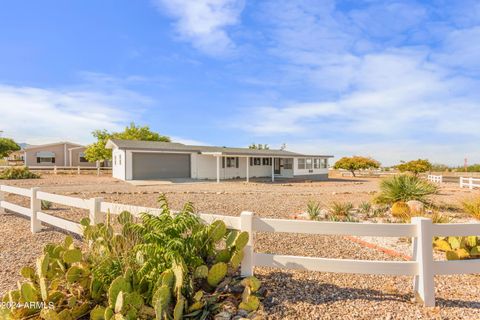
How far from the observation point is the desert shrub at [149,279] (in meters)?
2.77

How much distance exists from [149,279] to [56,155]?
161 ft

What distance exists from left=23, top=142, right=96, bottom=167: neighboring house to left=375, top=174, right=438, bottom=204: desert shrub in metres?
45.0

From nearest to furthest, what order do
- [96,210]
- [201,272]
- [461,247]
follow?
[201,272], [461,247], [96,210]

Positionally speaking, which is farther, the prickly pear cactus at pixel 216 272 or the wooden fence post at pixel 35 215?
the wooden fence post at pixel 35 215

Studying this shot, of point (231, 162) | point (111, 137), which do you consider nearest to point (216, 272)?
point (231, 162)

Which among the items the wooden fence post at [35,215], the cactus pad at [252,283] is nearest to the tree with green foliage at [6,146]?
the wooden fence post at [35,215]

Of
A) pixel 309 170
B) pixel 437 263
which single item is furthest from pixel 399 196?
pixel 309 170

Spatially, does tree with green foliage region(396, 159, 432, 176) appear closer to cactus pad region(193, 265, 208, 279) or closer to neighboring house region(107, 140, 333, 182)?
neighboring house region(107, 140, 333, 182)

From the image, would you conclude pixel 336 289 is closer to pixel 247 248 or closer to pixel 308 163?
pixel 247 248

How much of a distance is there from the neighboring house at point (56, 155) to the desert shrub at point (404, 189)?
45019 millimetres

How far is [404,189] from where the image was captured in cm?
926

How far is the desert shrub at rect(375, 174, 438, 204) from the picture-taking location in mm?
9102

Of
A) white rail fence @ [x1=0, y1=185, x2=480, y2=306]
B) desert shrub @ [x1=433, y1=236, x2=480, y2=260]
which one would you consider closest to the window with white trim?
desert shrub @ [x1=433, y1=236, x2=480, y2=260]

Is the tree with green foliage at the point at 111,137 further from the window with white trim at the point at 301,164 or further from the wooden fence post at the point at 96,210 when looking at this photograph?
the wooden fence post at the point at 96,210
